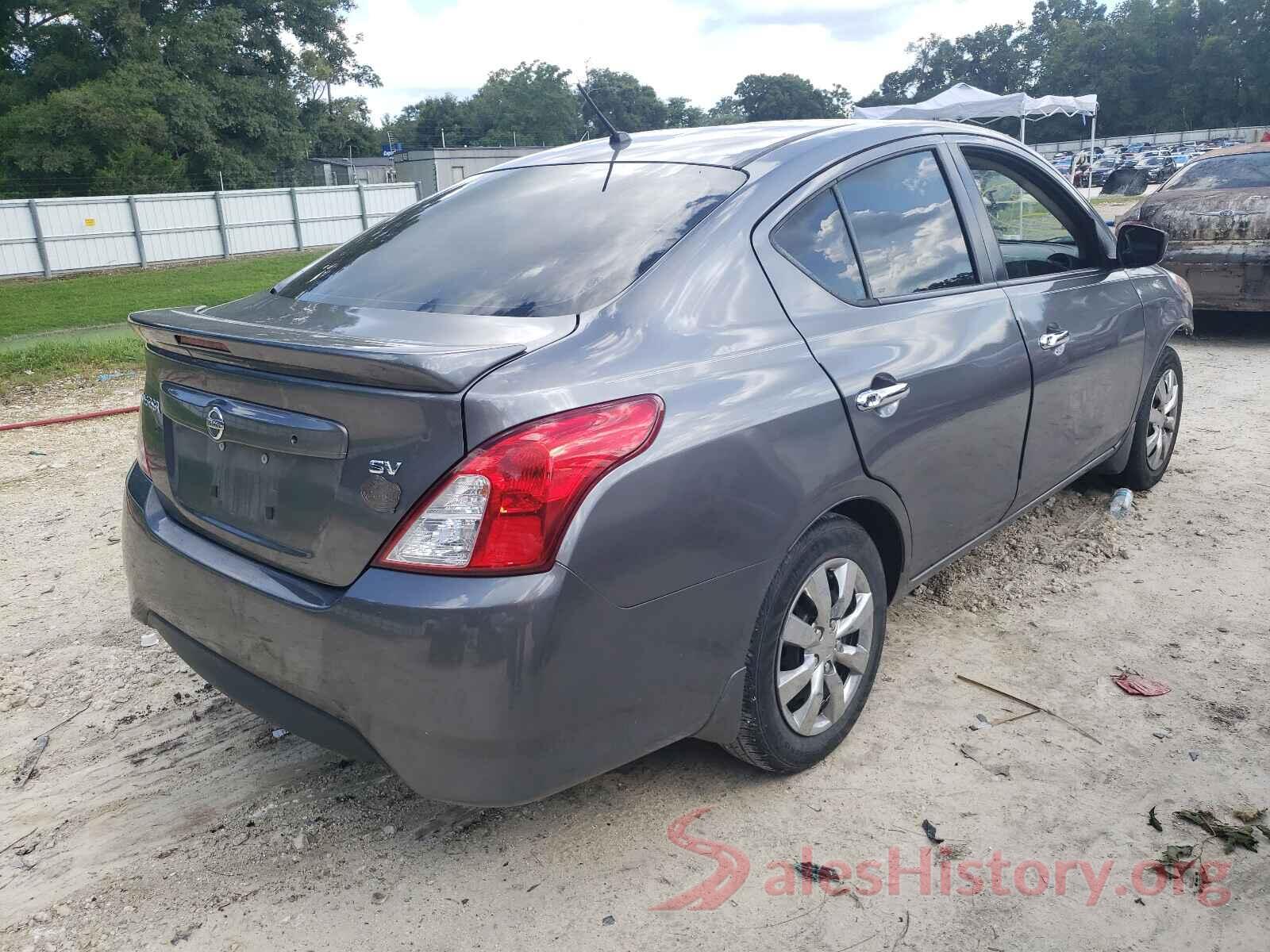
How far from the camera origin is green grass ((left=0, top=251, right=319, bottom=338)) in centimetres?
1627

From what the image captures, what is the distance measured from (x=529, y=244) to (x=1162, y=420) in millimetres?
3553

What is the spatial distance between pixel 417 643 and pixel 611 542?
1.42ft

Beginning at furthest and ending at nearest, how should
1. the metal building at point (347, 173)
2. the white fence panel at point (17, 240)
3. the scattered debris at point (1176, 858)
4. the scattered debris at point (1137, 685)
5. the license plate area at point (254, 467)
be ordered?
the metal building at point (347, 173) → the white fence panel at point (17, 240) → the scattered debris at point (1137, 685) → the scattered debris at point (1176, 858) → the license plate area at point (254, 467)

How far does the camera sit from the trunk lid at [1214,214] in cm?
795

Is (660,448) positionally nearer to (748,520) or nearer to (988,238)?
(748,520)

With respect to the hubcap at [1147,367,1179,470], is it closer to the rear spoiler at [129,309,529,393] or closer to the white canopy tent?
the rear spoiler at [129,309,529,393]

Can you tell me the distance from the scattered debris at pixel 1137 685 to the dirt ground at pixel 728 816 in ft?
0.12

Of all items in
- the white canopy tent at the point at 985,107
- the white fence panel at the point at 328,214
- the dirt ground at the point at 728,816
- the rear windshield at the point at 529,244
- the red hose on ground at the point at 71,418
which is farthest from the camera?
the white fence panel at the point at 328,214

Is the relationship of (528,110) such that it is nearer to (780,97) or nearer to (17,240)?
(780,97)

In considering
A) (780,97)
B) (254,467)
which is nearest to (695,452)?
(254,467)

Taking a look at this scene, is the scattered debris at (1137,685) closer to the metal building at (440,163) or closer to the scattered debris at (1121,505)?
the scattered debris at (1121,505)

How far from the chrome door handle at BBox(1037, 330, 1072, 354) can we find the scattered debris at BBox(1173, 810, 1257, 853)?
5.21 ft

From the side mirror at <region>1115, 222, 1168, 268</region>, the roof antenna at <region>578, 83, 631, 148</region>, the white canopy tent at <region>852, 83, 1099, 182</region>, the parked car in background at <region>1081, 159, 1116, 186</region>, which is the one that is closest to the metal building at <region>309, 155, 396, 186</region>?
the white canopy tent at <region>852, 83, 1099, 182</region>

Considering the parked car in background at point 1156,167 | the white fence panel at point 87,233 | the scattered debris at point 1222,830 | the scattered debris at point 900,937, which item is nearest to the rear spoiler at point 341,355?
the scattered debris at point 900,937
